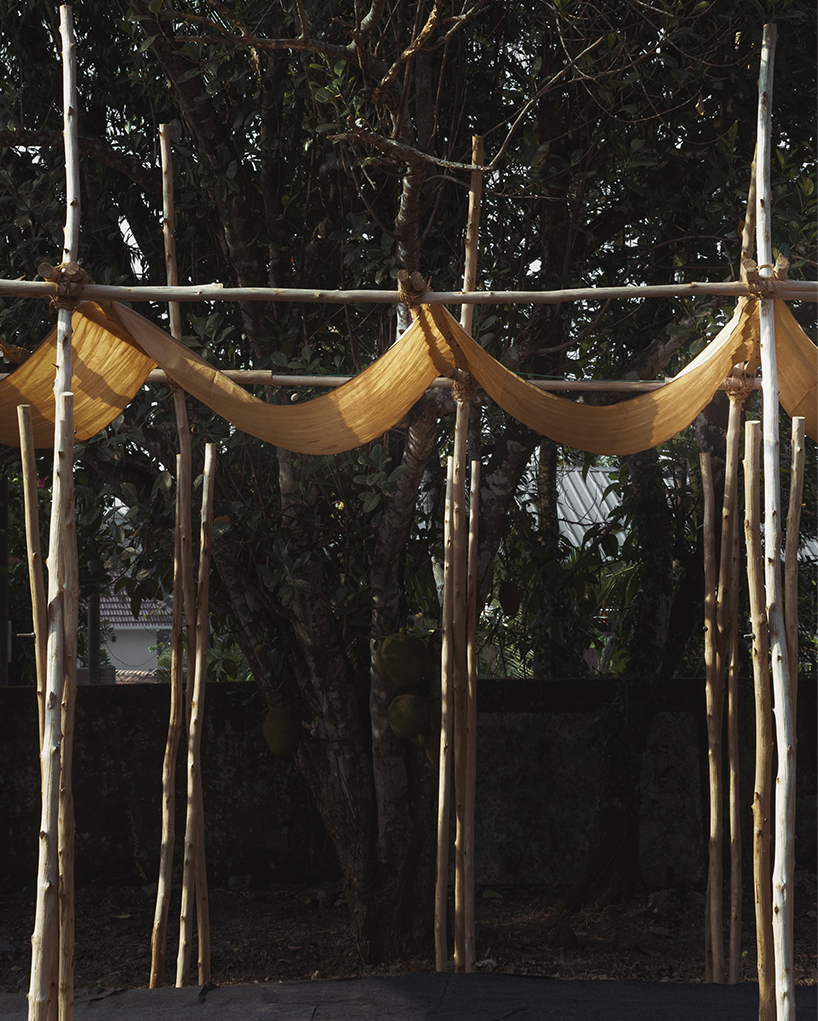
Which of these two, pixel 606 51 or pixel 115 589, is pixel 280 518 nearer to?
pixel 115 589

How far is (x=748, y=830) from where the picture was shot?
464cm

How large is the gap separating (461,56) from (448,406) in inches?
54.3

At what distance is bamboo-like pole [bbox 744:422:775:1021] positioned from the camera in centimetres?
229

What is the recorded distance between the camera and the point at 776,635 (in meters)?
2.23

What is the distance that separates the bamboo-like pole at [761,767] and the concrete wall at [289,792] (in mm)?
2134

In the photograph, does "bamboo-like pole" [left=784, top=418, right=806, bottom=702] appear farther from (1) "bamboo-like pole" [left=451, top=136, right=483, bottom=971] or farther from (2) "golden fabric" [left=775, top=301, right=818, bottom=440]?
(1) "bamboo-like pole" [left=451, top=136, right=483, bottom=971]

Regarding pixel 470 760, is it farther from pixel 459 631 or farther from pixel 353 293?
pixel 353 293

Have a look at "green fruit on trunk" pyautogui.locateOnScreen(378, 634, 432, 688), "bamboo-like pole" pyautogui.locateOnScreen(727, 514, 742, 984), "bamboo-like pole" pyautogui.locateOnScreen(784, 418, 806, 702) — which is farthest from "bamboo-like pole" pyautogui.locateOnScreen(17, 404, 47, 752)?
"bamboo-like pole" pyautogui.locateOnScreen(727, 514, 742, 984)

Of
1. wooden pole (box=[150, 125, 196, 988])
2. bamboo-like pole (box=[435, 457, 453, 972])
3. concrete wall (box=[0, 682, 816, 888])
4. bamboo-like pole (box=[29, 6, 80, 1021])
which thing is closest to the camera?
bamboo-like pole (box=[29, 6, 80, 1021])

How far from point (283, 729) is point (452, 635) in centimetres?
122

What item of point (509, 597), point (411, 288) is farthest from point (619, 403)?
point (509, 597)

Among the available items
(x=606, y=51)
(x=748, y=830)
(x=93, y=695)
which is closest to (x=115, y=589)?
(x=93, y=695)

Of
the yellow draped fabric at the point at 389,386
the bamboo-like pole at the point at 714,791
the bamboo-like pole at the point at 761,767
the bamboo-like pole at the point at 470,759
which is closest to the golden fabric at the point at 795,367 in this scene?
the yellow draped fabric at the point at 389,386

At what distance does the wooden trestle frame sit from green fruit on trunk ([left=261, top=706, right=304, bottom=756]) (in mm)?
909
